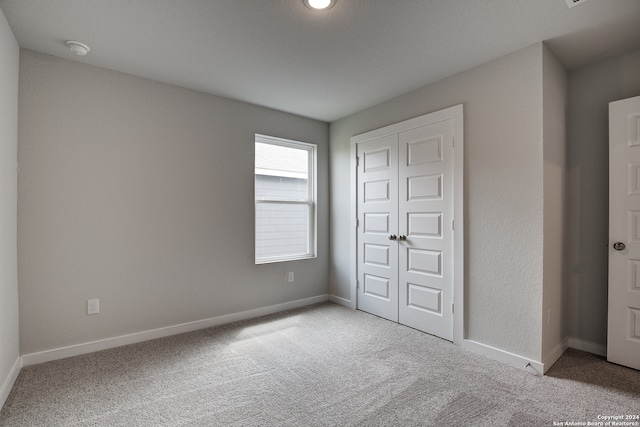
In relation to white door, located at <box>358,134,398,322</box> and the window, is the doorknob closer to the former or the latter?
white door, located at <box>358,134,398,322</box>

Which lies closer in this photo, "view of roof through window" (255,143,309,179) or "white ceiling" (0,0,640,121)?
"white ceiling" (0,0,640,121)

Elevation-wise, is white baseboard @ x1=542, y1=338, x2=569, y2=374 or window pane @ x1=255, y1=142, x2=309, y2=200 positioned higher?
window pane @ x1=255, y1=142, x2=309, y2=200

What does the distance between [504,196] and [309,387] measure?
2168 mm

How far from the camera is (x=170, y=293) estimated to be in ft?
10.3

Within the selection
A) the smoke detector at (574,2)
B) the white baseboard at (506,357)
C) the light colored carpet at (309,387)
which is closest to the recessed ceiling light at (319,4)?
the smoke detector at (574,2)

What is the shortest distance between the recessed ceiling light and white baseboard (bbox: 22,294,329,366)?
3.06 metres

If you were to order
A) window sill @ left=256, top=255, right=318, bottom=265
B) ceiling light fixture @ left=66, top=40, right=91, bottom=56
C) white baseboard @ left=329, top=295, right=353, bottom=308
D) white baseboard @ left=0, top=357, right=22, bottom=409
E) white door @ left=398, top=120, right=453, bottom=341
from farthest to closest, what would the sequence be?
white baseboard @ left=329, top=295, right=353, bottom=308 → window sill @ left=256, top=255, right=318, bottom=265 → white door @ left=398, top=120, right=453, bottom=341 → ceiling light fixture @ left=66, top=40, right=91, bottom=56 → white baseboard @ left=0, top=357, right=22, bottom=409

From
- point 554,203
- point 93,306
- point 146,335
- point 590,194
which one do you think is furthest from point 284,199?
point 590,194

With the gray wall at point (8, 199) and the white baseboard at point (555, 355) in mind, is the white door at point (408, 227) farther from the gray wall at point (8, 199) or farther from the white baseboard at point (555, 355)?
the gray wall at point (8, 199)

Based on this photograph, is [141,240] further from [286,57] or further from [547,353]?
[547,353]

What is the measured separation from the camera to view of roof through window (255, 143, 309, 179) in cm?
387

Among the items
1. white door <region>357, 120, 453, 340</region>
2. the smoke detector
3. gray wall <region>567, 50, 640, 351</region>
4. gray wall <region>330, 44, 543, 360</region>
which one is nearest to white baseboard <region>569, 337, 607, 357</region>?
gray wall <region>567, 50, 640, 351</region>

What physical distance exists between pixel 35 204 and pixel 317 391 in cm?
265

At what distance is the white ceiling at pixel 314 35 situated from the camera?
6.54ft
